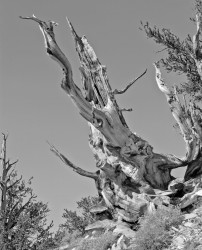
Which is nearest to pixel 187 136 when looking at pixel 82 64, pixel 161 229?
pixel 161 229

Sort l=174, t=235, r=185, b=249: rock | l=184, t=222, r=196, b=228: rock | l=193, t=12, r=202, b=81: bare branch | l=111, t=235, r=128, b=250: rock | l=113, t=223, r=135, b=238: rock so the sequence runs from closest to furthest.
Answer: l=174, t=235, r=185, b=249: rock < l=184, t=222, r=196, b=228: rock < l=111, t=235, r=128, b=250: rock < l=113, t=223, r=135, b=238: rock < l=193, t=12, r=202, b=81: bare branch

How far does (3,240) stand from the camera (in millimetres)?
7395

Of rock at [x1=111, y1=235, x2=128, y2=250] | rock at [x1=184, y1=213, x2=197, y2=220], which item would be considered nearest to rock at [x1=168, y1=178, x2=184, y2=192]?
rock at [x1=184, y1=213, x2=197, y2=220]

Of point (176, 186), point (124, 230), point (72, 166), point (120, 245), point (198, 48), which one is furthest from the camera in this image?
point (198, 48)

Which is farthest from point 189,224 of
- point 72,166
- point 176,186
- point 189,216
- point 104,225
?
point 72,166

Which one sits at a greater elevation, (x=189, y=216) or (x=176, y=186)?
(x=176, y=186)

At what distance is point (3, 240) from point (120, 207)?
2777 millimetres

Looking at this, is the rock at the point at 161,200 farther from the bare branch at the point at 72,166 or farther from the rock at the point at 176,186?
the bare branch at the point at 72,166

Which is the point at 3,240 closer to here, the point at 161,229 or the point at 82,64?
the point at 161,229

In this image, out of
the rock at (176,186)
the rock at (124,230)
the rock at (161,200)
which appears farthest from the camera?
the rock at (176,186)

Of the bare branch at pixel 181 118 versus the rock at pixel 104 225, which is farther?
the bare branch at pixel 181 118

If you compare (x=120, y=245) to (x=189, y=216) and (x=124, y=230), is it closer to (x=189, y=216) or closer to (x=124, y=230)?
(x=124, y=230)

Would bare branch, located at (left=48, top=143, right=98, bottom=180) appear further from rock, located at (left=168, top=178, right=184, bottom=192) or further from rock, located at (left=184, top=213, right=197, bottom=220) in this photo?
rock, located at (left=184, top=213, right=197, bottom=220)

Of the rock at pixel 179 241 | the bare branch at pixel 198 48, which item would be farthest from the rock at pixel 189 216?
the bare branch at pixel 198 48
